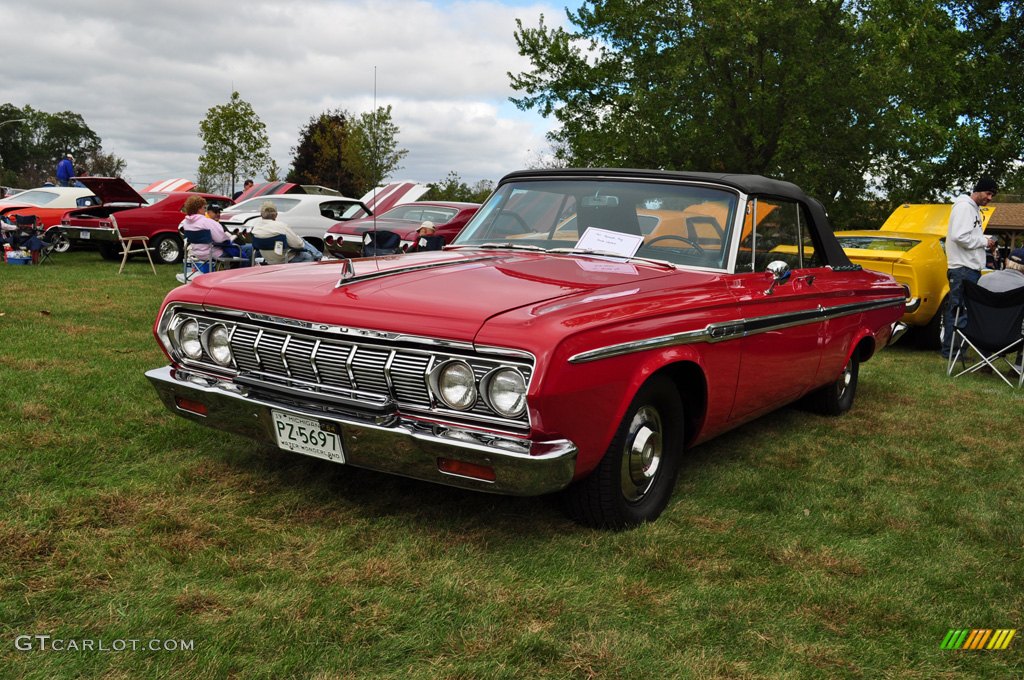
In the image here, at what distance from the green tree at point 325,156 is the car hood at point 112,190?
2201cm

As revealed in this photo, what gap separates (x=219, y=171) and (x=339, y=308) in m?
35.6

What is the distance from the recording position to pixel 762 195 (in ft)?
14.9

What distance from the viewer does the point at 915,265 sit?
904 centimetres

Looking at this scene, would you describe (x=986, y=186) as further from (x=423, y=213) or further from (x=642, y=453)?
(x=423, y=213)

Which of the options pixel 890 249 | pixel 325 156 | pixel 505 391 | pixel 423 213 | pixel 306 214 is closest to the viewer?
pixel 505 391

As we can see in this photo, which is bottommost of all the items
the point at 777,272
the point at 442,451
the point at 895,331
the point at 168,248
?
the point at 442,451

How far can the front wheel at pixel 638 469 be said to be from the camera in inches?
128

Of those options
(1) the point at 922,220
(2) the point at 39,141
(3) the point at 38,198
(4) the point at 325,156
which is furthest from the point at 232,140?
(2) the point at 39,141

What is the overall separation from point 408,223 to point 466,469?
10.8 meters

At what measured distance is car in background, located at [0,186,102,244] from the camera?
55.1 ft

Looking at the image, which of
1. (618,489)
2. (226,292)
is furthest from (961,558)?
(226,292)

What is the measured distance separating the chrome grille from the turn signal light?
15 centimetres

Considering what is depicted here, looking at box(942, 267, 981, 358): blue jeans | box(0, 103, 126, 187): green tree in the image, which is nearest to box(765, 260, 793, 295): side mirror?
box(942, 267, 981, 358): blue jeans

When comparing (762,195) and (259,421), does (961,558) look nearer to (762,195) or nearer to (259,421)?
(762,195)
